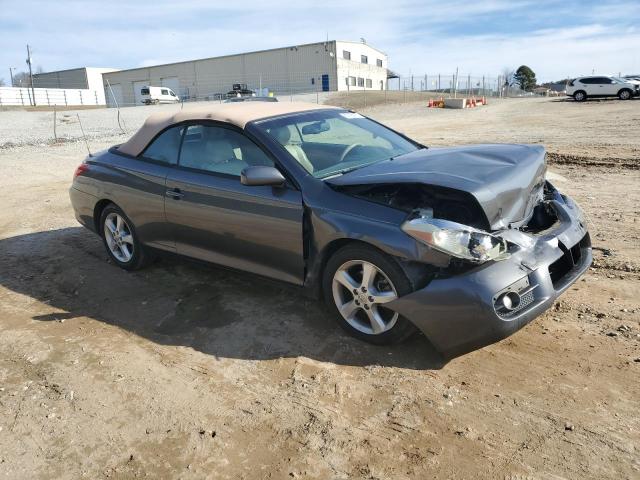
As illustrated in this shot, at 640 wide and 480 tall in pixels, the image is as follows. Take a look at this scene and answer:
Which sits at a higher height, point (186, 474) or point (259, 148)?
point (259, 148)

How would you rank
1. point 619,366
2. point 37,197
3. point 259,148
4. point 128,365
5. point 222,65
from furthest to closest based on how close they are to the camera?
point 222,65
point 37,197
point 259,148
point 128,365
point 619,366

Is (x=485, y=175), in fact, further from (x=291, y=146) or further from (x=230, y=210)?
(x=230, y=210)

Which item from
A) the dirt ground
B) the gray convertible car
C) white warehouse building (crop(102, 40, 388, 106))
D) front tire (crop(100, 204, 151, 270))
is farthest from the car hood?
white warehouse building (crop(102, 40, 388, 106))

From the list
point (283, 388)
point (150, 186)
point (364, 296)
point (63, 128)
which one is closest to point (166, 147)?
point (150, 186)

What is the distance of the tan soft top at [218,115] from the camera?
4387 mm

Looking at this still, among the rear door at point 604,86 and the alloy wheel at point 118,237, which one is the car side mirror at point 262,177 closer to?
the alloy wheel at point 118,237

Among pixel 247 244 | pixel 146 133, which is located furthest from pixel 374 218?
pixel 146 133

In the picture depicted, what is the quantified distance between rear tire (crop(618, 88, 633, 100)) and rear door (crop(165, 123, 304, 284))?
36412 millimetres

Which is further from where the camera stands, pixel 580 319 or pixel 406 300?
pixel 580 319

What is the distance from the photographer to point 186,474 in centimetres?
257

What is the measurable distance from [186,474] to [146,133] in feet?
11.4

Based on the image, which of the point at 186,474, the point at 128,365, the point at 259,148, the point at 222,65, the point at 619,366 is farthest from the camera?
the point at 222,65

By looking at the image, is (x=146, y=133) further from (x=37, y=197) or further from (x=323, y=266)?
(x=37, y=197)

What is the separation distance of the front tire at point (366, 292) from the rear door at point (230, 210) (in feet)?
1.10
